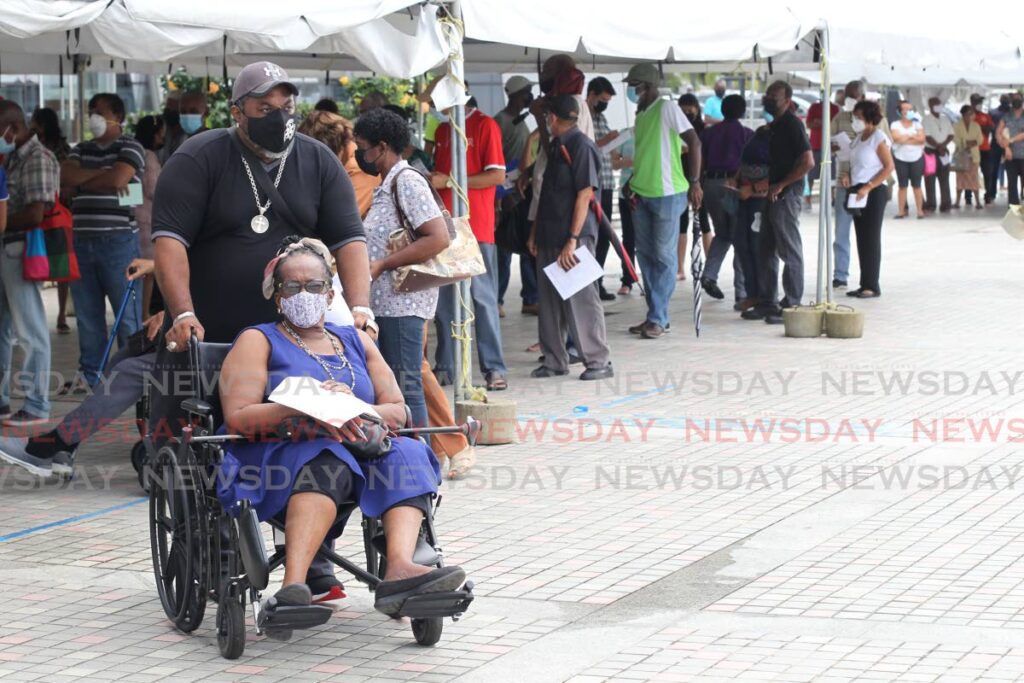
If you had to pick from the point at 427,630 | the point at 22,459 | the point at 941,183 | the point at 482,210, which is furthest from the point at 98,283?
the point at 941,183

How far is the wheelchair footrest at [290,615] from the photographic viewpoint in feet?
16.5

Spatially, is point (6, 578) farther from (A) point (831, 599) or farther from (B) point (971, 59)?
(B) point (971, 59)

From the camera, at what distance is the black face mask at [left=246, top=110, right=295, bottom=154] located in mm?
5918

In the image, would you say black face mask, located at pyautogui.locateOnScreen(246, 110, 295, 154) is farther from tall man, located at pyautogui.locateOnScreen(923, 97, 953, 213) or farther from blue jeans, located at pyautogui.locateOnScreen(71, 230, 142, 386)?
tall man, located at pyautogui.locateOnScreen(923, 97, 953, 213)

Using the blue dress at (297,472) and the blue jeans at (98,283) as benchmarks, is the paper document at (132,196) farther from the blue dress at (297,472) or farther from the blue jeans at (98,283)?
the blue dress at (297,472)

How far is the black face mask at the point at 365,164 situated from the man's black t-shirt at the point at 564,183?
265cm

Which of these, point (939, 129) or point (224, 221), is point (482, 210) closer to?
point (224, 221)

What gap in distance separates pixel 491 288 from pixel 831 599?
512 cm

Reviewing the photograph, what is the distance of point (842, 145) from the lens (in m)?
16.5

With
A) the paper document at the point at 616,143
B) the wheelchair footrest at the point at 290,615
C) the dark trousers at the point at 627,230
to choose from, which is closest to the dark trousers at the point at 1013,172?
the dark trousers at the point at 627,230

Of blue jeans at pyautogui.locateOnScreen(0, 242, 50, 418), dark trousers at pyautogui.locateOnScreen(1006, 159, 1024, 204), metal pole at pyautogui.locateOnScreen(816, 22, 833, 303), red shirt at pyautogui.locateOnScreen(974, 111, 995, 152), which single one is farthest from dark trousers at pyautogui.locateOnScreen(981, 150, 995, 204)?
blue jeans at pyautogui.locateOnScreen(0, 242, 50, 418)

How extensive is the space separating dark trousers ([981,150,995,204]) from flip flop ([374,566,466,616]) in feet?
87.5

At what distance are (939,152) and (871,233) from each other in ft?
44.6

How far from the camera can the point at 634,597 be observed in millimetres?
6055
